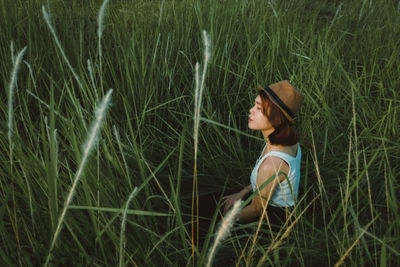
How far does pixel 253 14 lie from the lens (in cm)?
239

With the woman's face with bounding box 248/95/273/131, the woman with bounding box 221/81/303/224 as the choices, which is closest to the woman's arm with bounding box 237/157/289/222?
the woman with bounding box 221/81/303/224

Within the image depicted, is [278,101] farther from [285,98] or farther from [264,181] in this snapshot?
[264,181]

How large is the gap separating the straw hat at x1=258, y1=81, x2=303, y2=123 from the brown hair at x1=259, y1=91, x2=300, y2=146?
1.1 inches

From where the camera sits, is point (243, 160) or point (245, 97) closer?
point (243, 160)

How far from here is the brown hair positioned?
1.20 metres

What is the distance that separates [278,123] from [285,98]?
10cm

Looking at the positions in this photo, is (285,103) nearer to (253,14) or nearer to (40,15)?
(253,14)

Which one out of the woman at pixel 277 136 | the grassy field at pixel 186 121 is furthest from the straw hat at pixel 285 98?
the grassy field at pixel 186 121

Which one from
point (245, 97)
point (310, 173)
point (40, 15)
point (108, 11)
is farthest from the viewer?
point (108, 11)

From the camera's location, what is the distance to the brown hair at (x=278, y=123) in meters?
1.20

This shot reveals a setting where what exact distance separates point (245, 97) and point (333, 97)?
1.71 feet

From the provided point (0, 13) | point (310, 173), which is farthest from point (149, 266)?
point (0, 13)

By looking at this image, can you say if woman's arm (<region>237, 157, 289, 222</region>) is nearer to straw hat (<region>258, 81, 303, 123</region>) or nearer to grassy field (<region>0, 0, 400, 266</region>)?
grassy field (<region>0, 0, 400, 266</region>)

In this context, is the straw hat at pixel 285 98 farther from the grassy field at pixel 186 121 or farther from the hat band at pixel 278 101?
the grassy field at pixel 186 121
